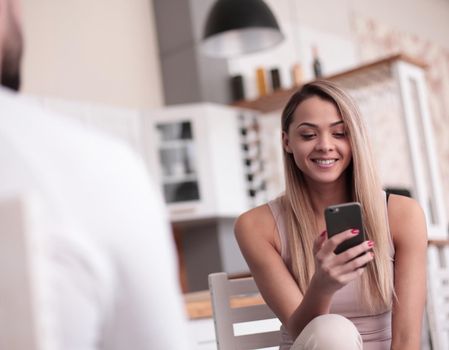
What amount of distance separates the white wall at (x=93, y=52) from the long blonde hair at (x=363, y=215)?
3.21 m

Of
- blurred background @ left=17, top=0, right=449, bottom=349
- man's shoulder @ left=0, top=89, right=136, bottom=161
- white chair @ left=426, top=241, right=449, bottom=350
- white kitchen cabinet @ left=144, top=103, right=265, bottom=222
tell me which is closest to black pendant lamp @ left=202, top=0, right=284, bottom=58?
blurred background @ left=17, top=0, right=449, bottom=349

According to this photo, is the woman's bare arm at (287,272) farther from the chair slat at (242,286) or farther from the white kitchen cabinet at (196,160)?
the white kitchen cabinet at (196,160)

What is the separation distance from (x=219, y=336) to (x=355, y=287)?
14.2 inches

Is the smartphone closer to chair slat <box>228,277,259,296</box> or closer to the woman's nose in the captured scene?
the woman's nose

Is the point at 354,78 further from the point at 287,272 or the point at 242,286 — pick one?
the point at 287,272

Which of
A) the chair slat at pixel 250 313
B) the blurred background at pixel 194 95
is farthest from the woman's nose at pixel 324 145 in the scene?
the blurred background at pixel 194 95

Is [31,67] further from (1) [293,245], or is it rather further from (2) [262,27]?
(1) [293,245]

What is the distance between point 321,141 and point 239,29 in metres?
2.37

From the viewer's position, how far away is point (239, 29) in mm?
4137

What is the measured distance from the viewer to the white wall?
4980 millimetres

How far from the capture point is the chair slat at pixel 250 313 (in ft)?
6.45

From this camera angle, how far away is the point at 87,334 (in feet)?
1.96

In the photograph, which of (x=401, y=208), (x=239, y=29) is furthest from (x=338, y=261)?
(x=239, y=29)

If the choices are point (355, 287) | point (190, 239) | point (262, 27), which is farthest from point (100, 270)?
point (190, 239)
